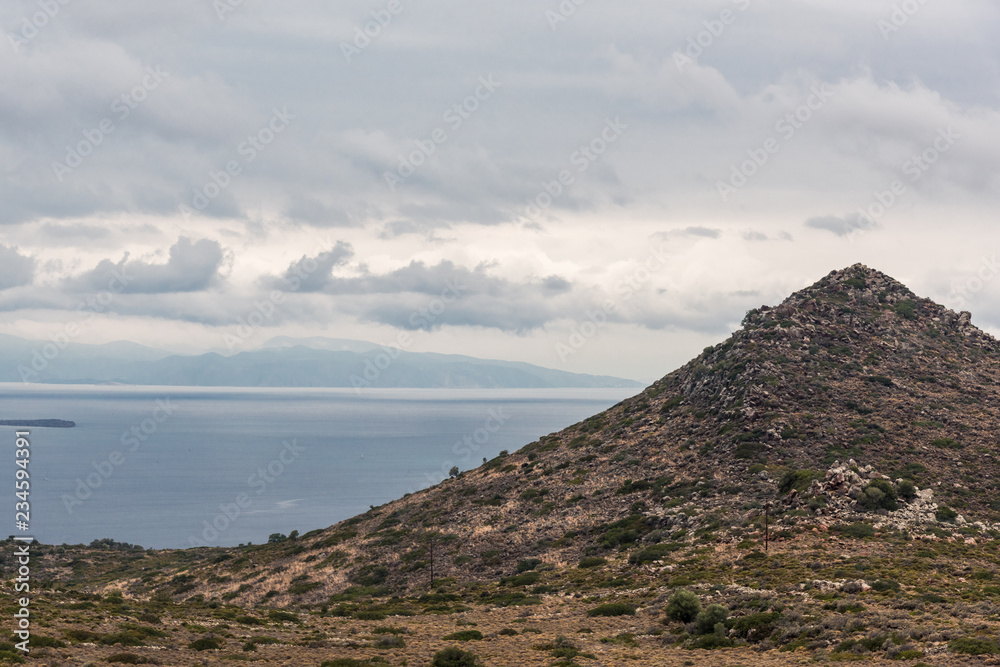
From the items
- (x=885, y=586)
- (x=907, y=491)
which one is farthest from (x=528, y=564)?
(x=907, y=491)

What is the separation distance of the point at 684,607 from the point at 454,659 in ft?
45.8

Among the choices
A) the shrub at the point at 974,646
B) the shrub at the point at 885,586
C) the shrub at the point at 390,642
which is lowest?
the shrub at the point at 390,642

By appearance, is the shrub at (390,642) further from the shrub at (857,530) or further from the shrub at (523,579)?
the shrub at (857,530)

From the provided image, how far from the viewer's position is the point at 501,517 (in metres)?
76.4

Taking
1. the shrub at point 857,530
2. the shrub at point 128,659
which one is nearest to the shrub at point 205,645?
the shrub at point 128,659

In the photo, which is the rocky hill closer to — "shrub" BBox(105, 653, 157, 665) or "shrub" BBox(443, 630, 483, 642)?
"shrub" BBox(443, 630, 483, 642)

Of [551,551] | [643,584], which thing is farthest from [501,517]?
[643,584]

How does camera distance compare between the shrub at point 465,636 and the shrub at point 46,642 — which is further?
the shrub at point 465,636

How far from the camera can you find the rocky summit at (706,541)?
36.2 meters

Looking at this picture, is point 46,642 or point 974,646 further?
point 46,642

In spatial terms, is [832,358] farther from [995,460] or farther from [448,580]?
[448,580]

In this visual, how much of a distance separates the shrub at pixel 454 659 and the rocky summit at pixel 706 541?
135 cm

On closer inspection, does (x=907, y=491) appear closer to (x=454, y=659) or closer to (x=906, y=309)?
(x=454, y=659)

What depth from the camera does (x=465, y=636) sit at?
3981 cm
